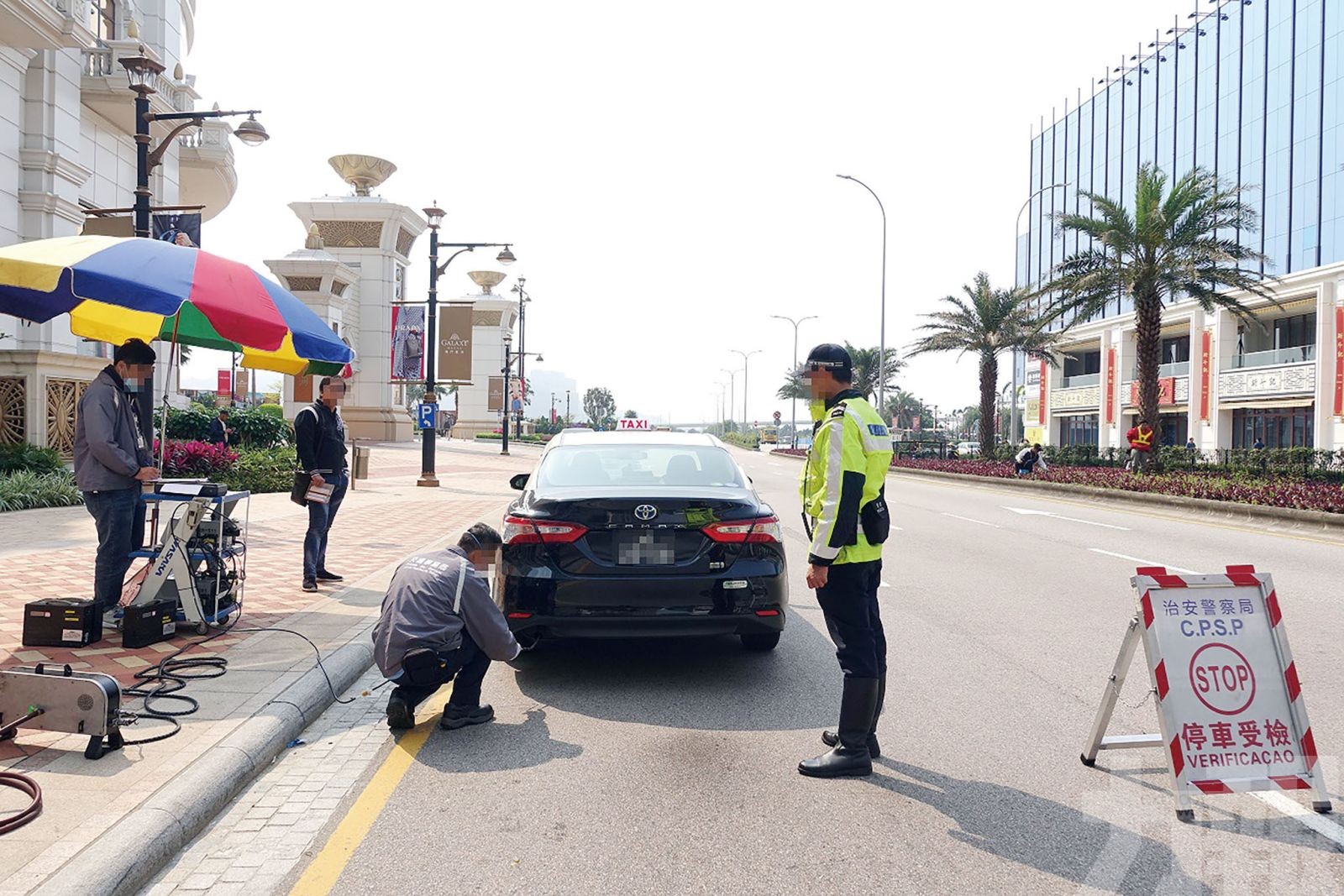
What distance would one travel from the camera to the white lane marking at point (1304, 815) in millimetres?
3934

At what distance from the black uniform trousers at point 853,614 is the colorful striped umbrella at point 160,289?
4.25m

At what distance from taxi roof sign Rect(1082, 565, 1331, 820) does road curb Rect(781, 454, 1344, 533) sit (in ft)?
47.7

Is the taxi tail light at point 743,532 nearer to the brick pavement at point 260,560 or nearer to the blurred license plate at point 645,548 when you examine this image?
the blurred license plate at point 645,548

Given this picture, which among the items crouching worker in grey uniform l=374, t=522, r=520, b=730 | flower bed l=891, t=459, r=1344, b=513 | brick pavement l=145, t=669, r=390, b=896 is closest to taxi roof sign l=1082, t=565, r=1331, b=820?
crouching worker in grey uniform l=374, t=522, r=520, b=730

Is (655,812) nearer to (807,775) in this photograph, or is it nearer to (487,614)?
(807,775)

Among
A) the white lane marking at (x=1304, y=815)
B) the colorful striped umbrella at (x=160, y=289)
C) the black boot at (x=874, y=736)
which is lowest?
the white lane marking at (x=1304, y=815)

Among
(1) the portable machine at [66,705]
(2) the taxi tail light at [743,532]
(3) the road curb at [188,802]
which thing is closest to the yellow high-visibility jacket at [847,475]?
(2) the taxi tail light at [743,532]

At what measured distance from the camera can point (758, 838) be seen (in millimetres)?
3906

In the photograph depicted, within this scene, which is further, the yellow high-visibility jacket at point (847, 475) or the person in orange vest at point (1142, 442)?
the person in orange vest at point (1142, 442)

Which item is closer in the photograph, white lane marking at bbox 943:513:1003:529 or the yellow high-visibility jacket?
the yellow high-visibility jacket

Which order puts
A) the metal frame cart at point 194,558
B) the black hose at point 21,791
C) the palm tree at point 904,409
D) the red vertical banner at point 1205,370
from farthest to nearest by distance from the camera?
the palm tree at point 904,409 → the red vertical banner at point 1205,370 → the metal frame cart at point 194,558 → the black hose at point 21,791

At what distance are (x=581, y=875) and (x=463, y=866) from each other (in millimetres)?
429

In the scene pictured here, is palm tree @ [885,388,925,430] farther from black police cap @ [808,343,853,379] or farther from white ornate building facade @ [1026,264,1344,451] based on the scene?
black police cap @ [808,343,853,379]

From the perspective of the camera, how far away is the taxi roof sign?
4172 millimetres
